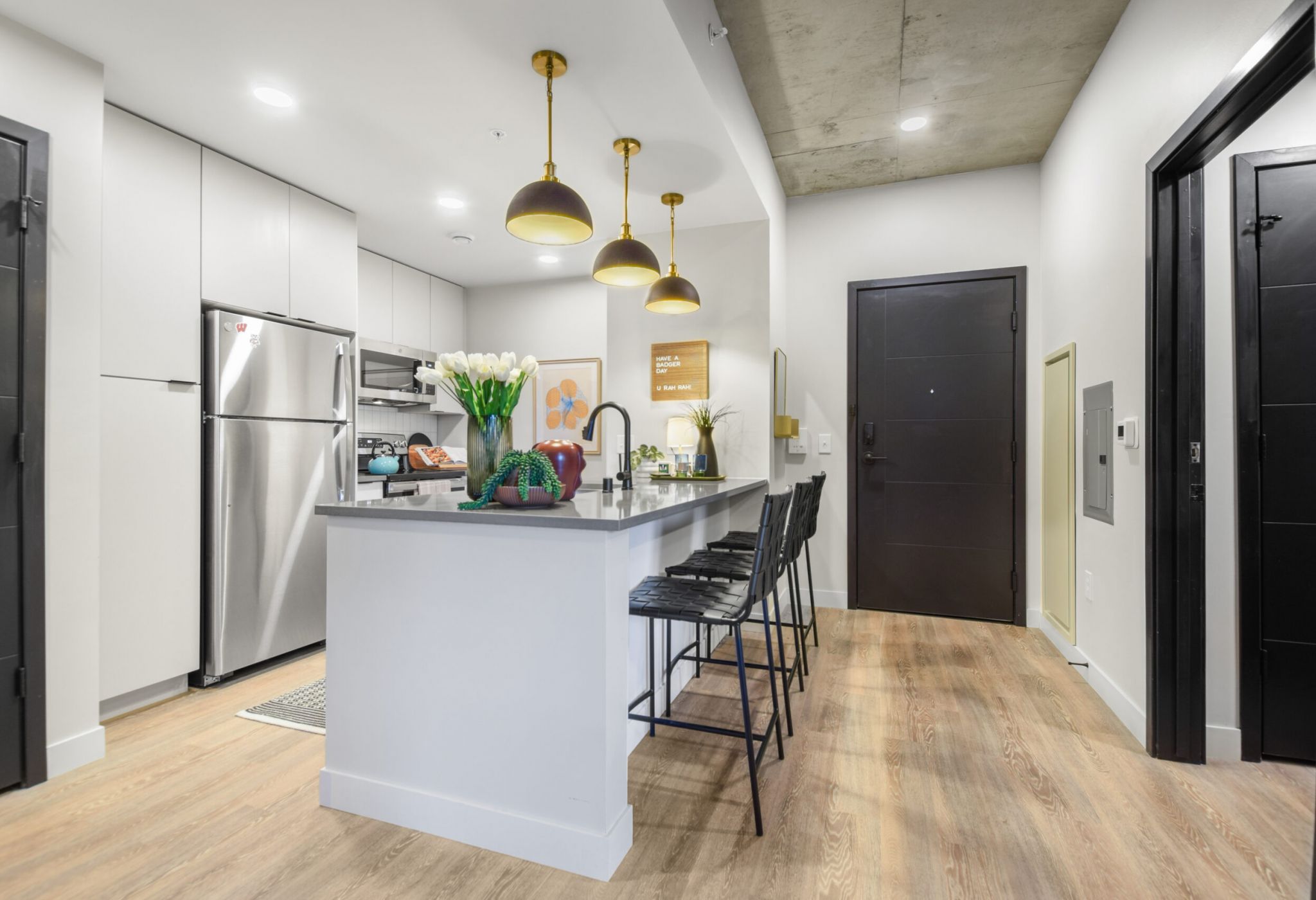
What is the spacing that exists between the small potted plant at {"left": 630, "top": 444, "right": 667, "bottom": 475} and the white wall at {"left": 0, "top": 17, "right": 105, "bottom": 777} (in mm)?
2402

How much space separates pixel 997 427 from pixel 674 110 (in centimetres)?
270

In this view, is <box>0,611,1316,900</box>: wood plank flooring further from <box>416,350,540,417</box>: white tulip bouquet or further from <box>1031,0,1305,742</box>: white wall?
<box>416,350,540,417</box>: white tulip bouquet

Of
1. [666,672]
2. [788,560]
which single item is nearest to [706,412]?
[788,560]

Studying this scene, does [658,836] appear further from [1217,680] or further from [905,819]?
[1217,680]

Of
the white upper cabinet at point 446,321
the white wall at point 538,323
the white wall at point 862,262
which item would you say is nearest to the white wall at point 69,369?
the white upper cabinet at point 446,321

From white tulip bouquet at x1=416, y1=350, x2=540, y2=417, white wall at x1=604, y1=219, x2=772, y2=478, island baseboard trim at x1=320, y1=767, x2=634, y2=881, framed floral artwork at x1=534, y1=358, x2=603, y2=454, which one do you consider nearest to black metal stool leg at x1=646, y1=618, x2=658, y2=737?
island baseboard trim at x1=320, y1=767, x2=634, y2=881

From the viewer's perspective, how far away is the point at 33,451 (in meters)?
2.04

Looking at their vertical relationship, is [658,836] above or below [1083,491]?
below

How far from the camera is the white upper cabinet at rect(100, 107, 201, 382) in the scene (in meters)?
2.53

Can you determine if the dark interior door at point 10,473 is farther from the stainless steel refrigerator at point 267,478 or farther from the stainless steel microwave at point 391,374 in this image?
the stainless steel microwave at point 391,374

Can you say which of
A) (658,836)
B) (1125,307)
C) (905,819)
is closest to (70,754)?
(658,836)

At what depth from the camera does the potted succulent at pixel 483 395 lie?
191 centimetres

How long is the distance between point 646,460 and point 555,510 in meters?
2.04

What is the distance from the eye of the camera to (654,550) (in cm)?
243
